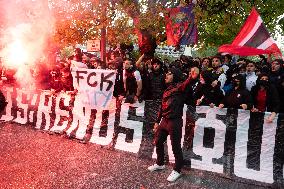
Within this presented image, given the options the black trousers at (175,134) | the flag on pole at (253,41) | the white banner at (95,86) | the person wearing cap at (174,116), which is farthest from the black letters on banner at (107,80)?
the flag on pole at (253,41)

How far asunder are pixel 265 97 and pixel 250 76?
3.21ft

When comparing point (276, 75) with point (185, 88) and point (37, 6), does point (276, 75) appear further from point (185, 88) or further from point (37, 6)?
point (37, 6)

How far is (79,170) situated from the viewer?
255 inches

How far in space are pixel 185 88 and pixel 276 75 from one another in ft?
7.40

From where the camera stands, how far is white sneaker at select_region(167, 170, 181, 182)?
613cm

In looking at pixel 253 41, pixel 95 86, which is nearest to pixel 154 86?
pixel 95 86

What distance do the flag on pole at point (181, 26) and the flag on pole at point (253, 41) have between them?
104 inches

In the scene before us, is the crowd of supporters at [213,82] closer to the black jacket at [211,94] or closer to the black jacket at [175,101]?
the black jacket at [211,94]

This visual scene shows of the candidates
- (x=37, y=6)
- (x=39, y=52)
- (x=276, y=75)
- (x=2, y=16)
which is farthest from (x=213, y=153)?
(x=2, y=16)

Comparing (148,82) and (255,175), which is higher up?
(148,82)

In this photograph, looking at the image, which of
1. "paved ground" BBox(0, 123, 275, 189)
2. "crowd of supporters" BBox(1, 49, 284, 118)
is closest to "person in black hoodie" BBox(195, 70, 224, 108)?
"crowd of supporters" BBox(1, 49, 284, 118)

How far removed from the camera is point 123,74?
8172 mm

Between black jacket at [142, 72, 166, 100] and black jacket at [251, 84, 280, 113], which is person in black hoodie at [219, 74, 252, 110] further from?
black jacket at [142, 72, 166, 100]

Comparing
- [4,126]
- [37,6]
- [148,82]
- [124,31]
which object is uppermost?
[37,6]
